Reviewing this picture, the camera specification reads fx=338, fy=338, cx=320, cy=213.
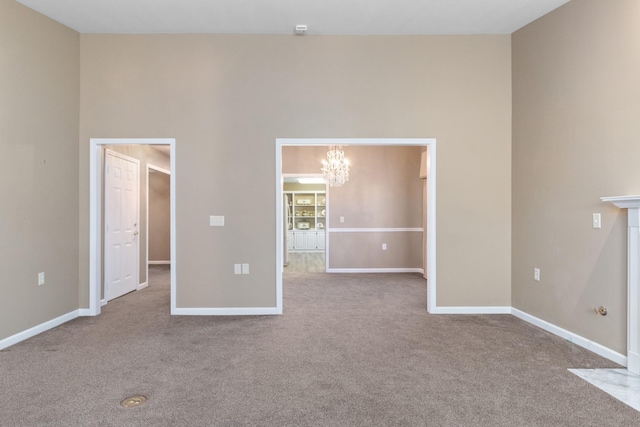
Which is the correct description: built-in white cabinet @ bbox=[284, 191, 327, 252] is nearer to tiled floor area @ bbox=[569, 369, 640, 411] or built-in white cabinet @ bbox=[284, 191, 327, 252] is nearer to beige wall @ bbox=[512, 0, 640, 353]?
beige wall @ bbox=[512, 0, 640, 353]

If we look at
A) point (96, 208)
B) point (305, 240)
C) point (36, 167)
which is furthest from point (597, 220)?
point (305, 240)

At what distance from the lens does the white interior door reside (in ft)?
14.8

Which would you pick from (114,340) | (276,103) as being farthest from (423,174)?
(114,340)

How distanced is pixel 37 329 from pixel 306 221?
849 cm

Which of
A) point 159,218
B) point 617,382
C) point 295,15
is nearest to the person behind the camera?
point 617,382

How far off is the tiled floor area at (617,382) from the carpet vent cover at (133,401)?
3037 millimetres

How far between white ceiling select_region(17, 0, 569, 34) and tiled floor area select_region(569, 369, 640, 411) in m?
3.29

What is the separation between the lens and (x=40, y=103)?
11.2ft

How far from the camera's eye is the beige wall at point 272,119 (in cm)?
392

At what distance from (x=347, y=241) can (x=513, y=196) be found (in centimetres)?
371

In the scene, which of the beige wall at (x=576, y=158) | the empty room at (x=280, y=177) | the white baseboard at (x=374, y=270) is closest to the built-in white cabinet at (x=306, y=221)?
the white baseboard at (x=374, y=270)

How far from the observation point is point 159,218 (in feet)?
27.1

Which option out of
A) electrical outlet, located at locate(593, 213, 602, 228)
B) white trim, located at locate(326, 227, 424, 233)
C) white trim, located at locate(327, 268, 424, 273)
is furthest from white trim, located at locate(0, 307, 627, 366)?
white trim, located at locate(326, 227, 424, 233)

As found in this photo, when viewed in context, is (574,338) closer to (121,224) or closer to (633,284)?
(633,284)
